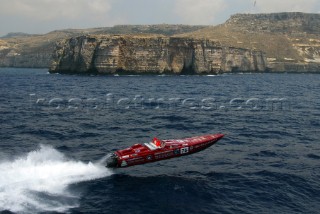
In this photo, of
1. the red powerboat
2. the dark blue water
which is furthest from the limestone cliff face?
the red powerboat

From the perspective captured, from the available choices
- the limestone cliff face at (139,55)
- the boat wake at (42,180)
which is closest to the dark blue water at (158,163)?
the boat wake at (42,180)

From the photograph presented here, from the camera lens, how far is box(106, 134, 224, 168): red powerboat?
23483 mm

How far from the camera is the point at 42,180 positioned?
21312 mm

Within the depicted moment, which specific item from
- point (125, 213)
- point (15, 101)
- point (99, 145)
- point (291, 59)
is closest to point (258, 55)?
point (291, 59)

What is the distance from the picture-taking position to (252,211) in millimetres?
18281

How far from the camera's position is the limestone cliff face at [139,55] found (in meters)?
118

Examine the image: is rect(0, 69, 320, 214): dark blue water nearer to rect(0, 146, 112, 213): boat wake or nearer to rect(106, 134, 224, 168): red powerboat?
rect(0, 146, 112, 213): boat wake

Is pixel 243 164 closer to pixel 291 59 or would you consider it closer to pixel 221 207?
pixel 221 207

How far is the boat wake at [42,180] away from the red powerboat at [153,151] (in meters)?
1.55

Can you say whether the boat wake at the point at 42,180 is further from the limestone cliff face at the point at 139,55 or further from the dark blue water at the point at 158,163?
the limestone cliff face at the point at 139,55

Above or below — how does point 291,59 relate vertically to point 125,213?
above

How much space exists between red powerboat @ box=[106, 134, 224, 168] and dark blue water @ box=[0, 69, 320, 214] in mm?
1004

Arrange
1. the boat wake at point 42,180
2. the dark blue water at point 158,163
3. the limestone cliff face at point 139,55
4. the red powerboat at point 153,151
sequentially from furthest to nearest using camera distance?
the limestone cliff face at point 139,55
the red powerboat at point 153,151
the dark blue water at point 158,163
the boat wake at point 42,180

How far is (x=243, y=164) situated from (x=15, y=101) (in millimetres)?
42675
